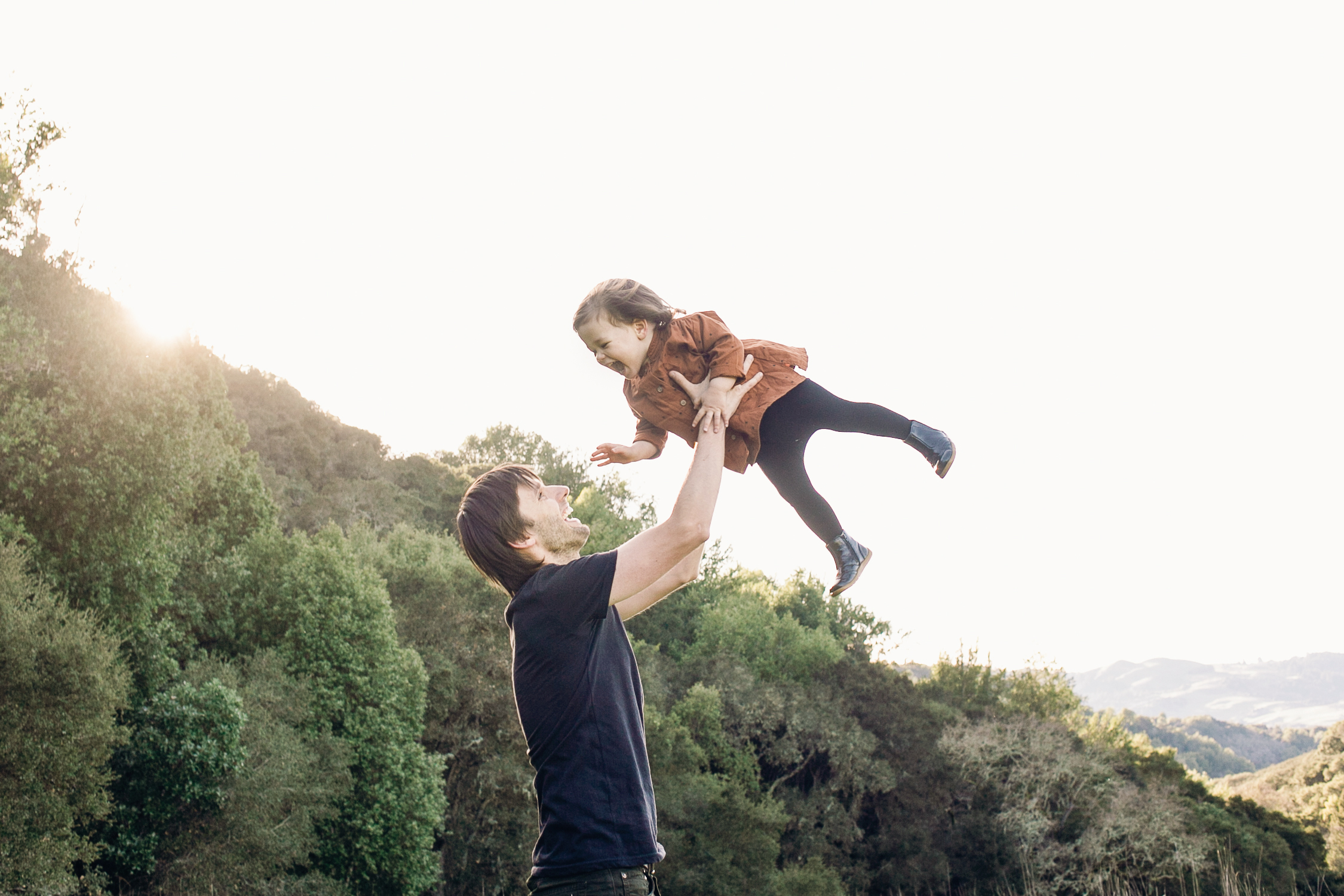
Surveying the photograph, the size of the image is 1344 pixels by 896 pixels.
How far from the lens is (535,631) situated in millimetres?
2389

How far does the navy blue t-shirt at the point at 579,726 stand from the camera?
7.43ft

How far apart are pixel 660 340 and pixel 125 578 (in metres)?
16.2

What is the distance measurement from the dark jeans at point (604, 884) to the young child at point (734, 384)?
118 centimetres

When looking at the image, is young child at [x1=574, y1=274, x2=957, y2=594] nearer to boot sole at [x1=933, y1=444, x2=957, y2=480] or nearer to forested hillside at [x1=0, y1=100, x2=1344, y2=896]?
boot sole at [x1=933, y1=444, x2=957, y2=480]

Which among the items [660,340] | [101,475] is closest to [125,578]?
[101,475]

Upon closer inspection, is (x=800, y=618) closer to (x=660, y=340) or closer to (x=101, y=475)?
(x=101, y=475)

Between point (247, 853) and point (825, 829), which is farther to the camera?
point (825, 829)

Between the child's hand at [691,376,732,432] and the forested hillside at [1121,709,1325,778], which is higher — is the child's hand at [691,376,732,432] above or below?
above

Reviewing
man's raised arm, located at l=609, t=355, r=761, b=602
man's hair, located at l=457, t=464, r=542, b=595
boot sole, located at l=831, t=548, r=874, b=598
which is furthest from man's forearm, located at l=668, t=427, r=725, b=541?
boot sole, located at l=831, t=548, r=874, b=598

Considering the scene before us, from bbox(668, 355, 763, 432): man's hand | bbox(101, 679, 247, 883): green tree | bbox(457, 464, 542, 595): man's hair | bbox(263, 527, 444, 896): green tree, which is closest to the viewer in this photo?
bbox(457, 464, 542, 595): man's hair

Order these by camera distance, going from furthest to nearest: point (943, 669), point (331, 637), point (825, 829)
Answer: point (943, 669)
point (825, 829)
point (331, 637)

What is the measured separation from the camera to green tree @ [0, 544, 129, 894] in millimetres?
12453

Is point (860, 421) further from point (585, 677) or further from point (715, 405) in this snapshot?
point (585, 677)

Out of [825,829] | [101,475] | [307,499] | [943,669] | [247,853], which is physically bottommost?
[825,829]
